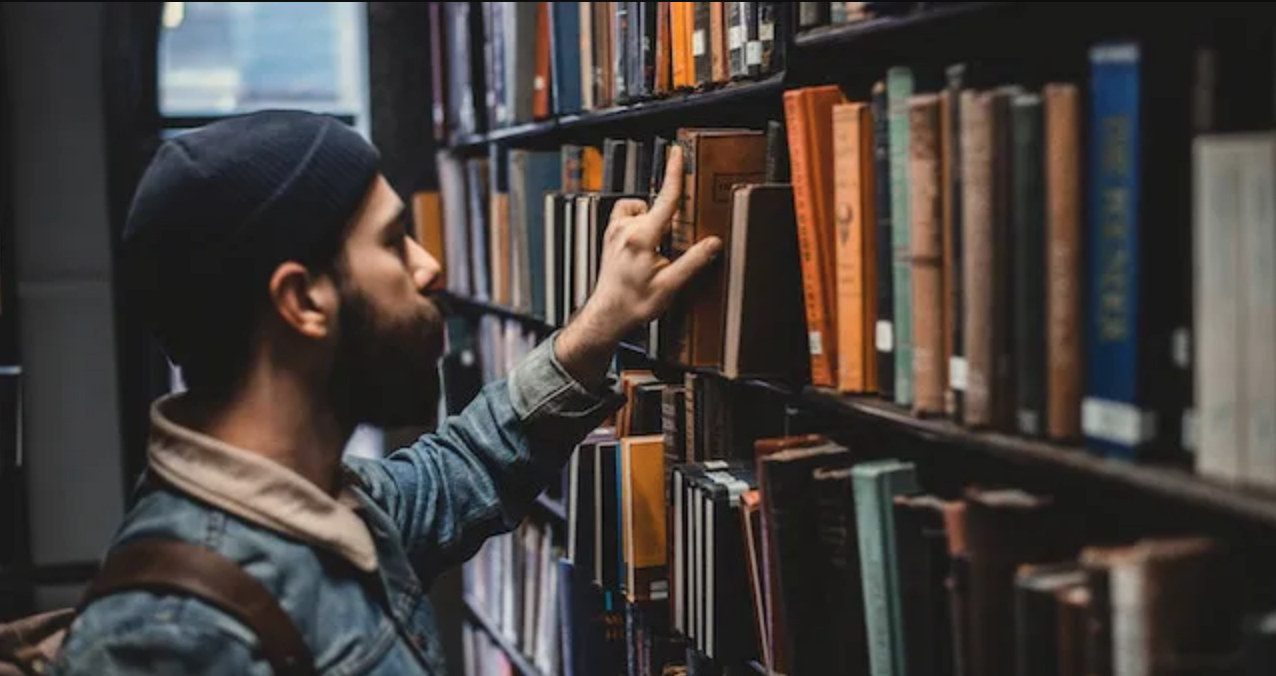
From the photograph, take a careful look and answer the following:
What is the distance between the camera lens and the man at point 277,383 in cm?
155

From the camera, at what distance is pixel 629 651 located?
8.85 ft

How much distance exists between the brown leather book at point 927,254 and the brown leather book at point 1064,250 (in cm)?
20

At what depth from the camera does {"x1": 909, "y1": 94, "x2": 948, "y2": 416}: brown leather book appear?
154cm

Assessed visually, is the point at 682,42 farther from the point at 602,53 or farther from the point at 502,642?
the point at 502,642

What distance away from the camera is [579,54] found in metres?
3.13

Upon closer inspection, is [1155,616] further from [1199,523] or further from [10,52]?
[10,52]

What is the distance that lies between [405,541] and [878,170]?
80 centimetres

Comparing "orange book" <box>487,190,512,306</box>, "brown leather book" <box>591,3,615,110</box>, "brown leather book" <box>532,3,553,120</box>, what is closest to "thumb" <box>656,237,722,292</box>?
"brown leather book" <box>591,3,615,110</box>

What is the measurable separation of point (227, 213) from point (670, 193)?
0.66 m

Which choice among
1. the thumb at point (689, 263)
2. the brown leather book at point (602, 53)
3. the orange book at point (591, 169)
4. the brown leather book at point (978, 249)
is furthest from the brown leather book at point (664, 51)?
the brown leather book at point (978, 249)

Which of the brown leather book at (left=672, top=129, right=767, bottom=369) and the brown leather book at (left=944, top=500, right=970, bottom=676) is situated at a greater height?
the brown leather book at (left=672, top=129, right=767, bottom=369)

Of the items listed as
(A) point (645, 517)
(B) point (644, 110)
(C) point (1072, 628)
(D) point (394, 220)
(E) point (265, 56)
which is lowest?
(A) point (645, 517)

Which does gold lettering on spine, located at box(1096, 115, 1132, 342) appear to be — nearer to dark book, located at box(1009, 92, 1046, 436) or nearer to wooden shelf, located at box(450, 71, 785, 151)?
dark book, located at box(1009, 92, 1046, 436)

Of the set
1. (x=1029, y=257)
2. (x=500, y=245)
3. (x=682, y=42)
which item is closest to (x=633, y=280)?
(x=682, y=42)
